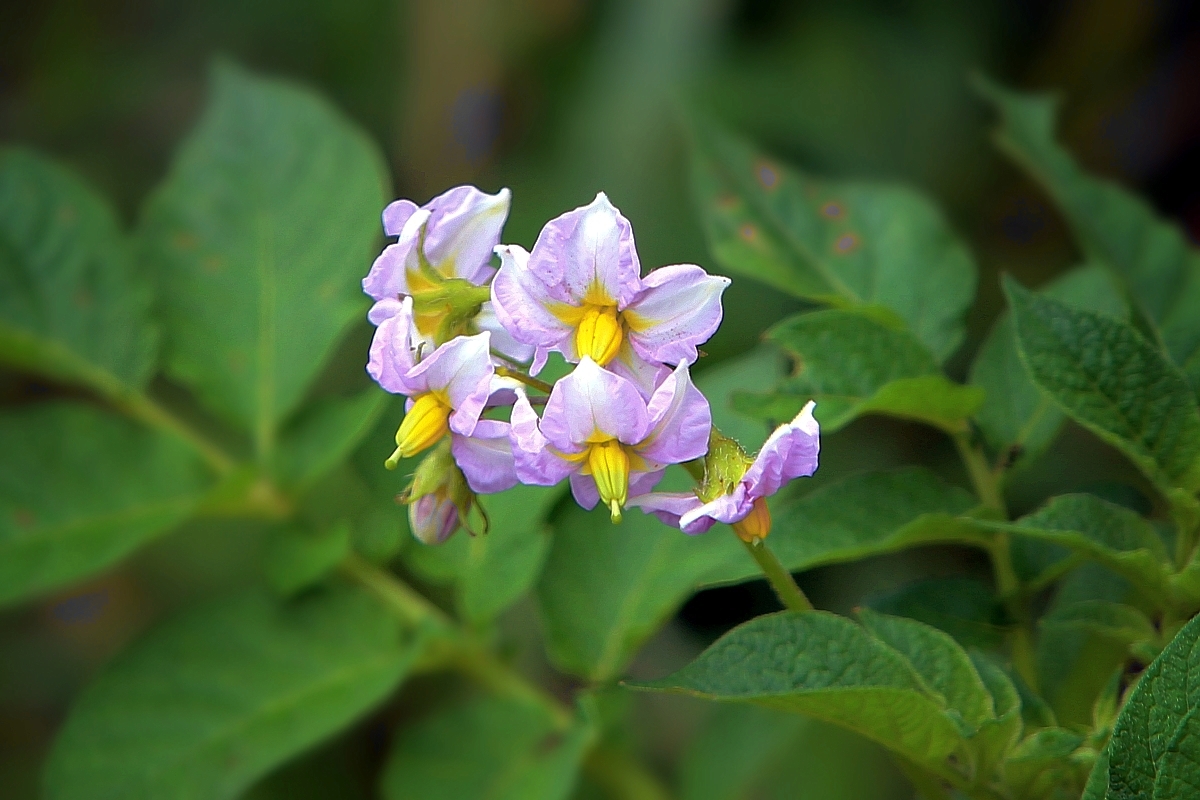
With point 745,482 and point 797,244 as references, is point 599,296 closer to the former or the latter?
point 745,482

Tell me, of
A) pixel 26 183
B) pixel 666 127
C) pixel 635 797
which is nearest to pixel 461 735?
pixel 635 797

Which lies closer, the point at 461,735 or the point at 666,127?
the point at 461,735

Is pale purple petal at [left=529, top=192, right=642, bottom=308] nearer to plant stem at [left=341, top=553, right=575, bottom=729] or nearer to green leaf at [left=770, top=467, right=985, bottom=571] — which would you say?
green leaf at [left=770, top=467, right=985, bottom=571]

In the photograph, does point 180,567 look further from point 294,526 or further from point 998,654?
point 998,654

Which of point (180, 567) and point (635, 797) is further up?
point (635, 797)

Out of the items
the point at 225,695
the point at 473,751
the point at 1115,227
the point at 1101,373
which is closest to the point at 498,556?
the point at 473,751

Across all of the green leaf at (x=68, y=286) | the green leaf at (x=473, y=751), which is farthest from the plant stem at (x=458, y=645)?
the green leaf at (x=68, y=286)

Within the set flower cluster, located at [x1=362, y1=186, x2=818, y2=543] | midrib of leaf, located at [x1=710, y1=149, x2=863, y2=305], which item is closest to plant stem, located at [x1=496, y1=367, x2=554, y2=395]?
flower cluster, located at [x1=362, y1=186, x2=818, y2=543]

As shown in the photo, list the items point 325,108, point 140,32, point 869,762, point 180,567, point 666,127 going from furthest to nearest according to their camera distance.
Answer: point 140,32 → point 666,127 → point 180,567 → point 869,762 → point 325,108
